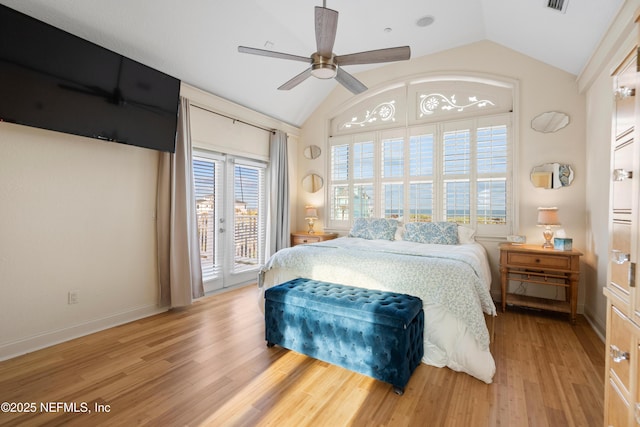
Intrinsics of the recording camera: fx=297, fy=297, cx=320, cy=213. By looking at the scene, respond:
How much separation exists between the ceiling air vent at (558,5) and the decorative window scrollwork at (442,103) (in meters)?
1.55

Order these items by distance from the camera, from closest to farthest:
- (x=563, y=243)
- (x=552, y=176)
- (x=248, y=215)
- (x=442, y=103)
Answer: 1. (x=563, y=243)
2. (x=552, y=176)
3. (x=442, y=103)
4. (x=248, y=215)

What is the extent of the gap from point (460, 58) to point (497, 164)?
5.29 feet

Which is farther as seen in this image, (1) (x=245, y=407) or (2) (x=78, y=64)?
(2) (x=78, y=64)

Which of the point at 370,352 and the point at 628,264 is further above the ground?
the point at 628,264

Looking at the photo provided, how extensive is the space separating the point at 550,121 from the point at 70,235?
5.52 meters

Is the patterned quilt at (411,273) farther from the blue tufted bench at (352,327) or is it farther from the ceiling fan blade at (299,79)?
the ceiling fan blade at (299,79)

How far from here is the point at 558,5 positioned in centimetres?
257

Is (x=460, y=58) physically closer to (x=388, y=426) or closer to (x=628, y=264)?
(x=628, y=264)

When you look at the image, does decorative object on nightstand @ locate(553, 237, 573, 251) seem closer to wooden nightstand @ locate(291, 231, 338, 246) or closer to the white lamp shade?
the white lamp shade

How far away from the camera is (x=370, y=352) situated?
7.01 ft

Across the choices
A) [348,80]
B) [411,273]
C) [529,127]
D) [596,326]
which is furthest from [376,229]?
[596,326]

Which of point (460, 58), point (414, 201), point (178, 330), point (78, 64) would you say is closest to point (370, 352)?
point (178, 330)

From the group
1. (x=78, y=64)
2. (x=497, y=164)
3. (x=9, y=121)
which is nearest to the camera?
(x=9, y=121)

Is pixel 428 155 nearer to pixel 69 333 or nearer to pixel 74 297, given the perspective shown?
pixel 74 297
